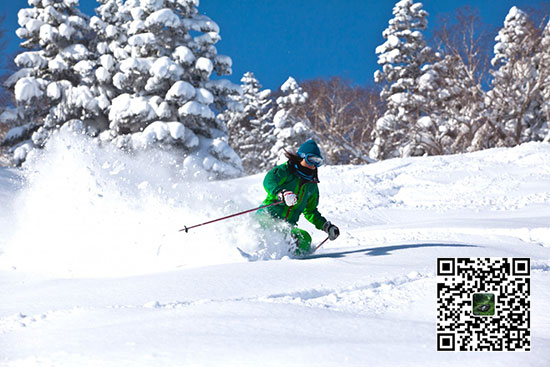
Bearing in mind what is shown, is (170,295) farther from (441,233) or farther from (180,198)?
(441,233)

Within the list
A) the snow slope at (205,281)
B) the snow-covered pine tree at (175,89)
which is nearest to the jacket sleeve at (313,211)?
the snow slope at (205,281)

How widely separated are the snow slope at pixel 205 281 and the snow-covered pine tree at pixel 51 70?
13.1 m

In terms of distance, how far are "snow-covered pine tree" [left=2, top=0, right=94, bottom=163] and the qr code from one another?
19.8 metres

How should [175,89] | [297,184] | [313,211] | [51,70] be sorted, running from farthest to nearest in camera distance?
1. [51,70]
2. [175,89]
3. [313,211]
4. [297,184]

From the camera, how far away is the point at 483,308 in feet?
9.10

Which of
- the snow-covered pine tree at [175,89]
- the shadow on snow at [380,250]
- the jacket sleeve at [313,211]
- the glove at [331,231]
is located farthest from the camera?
the snow-covered pine tree at [175,89]

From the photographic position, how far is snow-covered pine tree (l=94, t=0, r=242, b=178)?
1800 centimetres

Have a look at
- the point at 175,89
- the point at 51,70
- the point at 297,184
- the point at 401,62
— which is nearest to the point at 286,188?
the point at 297,184

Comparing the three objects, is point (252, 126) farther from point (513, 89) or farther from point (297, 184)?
point (297, 184)

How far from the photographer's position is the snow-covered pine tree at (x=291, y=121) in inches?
1132

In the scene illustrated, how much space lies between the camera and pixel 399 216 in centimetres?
973

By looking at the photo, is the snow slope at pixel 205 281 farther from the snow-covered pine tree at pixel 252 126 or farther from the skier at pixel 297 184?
the snow-covered pine tree at pixel 252 126

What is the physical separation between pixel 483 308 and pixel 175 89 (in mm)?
16278

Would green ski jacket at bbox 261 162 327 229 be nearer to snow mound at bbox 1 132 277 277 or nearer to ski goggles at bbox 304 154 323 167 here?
ski goggles at bbox 304 154 323 167
